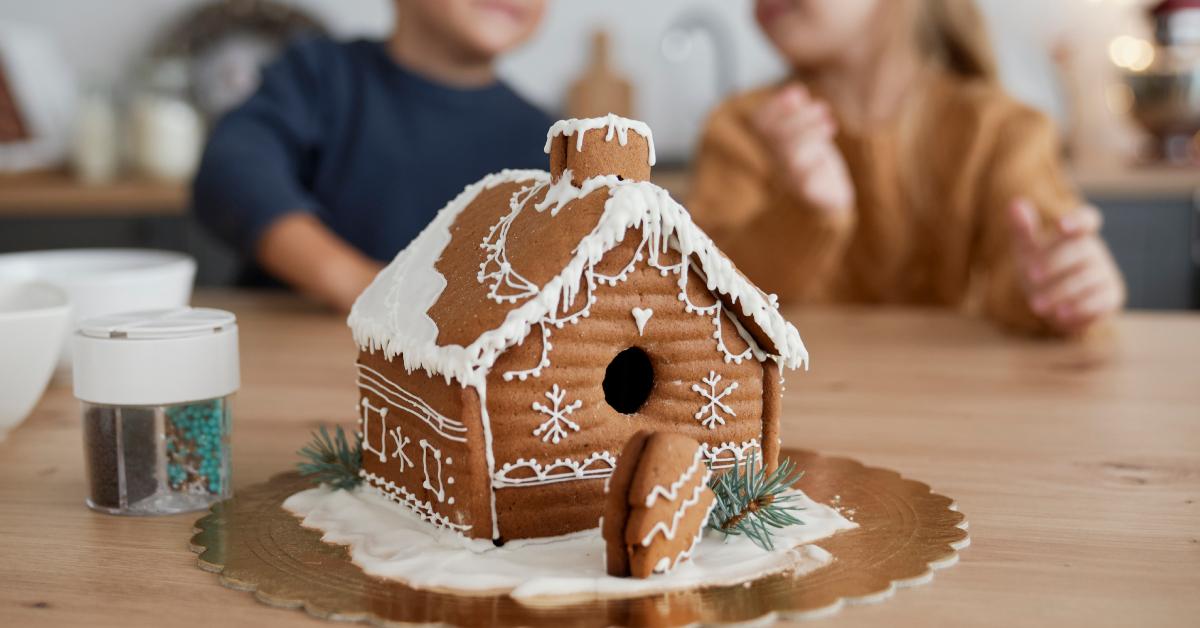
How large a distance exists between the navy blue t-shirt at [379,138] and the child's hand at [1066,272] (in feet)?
2.47

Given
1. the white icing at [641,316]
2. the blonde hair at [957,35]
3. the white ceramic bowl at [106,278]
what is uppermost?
the blonde hair at [957,35]

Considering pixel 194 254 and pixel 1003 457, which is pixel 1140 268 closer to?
pixel 1003 457

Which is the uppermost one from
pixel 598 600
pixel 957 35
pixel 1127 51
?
pixel 1127 51

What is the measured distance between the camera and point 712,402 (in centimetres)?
66

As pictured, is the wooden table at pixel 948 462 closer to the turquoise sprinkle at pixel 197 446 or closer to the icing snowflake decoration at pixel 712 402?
the turquoise sprinkle at pixel 197 446

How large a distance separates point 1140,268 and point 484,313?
233cm

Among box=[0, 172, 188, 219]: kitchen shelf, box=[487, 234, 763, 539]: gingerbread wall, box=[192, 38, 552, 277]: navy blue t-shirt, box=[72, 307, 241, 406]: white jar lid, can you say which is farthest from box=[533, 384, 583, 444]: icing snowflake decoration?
box=[0, 172, 188, 219]: kitchen shelf

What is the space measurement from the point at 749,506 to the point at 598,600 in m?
0.13

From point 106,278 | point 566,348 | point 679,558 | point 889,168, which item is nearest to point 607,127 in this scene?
point 566,348

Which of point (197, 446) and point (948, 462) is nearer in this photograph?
point (197, 446)

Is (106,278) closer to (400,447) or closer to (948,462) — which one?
(400,447)

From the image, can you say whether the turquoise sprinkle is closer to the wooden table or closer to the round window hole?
the wooden table

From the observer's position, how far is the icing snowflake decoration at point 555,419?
0.61 meters

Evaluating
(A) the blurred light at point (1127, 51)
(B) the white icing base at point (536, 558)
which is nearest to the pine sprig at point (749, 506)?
(B) the white icing base at point (536, 558)
